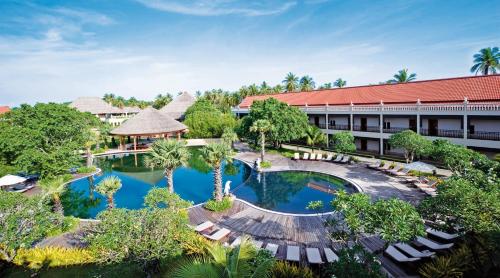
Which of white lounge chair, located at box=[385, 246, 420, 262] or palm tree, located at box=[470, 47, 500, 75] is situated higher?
palm tree, located at box=[470, 47, 500, 75]

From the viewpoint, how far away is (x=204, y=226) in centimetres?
1541

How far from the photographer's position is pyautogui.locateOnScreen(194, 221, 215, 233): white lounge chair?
15.1 metres

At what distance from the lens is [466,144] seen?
26.0 meters

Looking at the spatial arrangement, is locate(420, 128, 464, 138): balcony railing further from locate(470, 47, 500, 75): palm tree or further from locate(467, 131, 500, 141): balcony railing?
locate(470, 47, 500, 75): palm tree

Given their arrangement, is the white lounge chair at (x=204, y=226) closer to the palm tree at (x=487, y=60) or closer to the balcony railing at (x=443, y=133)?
the balcony railing at (x=443, y=133)

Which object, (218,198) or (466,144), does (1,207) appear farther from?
(466,144)

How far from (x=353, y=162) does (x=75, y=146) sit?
86.8ft

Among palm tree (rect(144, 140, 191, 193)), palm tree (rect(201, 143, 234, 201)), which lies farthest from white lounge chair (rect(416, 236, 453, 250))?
palm tree (rect(144, 140, 191, 193))

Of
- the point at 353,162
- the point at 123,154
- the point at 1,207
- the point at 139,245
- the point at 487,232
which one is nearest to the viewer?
the point at 487,232

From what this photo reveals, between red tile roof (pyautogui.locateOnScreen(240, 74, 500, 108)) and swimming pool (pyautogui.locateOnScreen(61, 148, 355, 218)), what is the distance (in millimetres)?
15116

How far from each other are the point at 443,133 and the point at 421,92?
6.29 meters

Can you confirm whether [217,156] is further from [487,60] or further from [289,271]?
[487,60]

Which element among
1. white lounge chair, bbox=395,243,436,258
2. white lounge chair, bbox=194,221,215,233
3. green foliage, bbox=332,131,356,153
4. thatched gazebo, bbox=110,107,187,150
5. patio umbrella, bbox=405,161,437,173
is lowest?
white lounge chair, bbox=395,243,436,258


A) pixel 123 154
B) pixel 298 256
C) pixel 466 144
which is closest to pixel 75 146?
pixel 123 154
